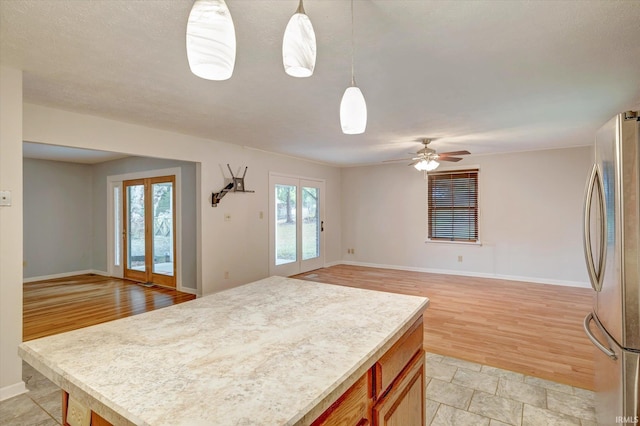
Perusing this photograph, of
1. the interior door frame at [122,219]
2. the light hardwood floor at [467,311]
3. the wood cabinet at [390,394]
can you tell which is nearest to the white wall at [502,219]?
the light hardwood floor at [467,311]

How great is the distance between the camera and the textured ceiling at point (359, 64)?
1714 mm

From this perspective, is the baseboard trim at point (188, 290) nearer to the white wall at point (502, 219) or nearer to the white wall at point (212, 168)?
the white wall at point (212, 168)

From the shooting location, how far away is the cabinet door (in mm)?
1227

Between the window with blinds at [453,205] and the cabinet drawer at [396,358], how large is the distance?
517cm

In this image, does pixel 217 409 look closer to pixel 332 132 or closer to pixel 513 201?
pixel 332 132

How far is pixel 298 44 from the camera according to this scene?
3.40 ft

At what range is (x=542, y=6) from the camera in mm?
1656

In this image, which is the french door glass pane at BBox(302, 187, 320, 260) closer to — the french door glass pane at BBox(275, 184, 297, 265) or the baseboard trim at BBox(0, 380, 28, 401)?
the french door glass pane at BBox(275, 184, 297, 265)

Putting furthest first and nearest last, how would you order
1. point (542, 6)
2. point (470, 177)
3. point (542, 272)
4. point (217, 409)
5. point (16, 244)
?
point (470, 177)
point (542, 272)
point (16, 244)
point (542, 6)
point (217, 409)

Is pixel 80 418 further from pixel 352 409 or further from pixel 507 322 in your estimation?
pixel 507 322

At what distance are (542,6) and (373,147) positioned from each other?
363 cm

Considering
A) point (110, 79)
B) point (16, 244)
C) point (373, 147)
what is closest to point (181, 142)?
point (110, 79)

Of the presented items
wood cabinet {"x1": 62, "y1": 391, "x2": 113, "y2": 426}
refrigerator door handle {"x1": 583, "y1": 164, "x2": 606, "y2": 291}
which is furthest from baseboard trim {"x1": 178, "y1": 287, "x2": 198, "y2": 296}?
refrigerator door handle {"x1": 583, "y1": 164, "x2": 606, "y2": 291}

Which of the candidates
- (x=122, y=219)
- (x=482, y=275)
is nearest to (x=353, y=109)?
(x=482, y=275)
